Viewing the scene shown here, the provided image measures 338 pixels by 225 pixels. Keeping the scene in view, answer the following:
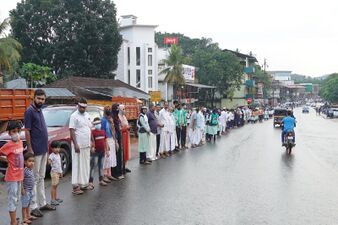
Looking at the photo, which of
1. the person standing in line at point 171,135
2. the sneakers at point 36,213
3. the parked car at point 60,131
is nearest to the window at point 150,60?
the person standing in line at point 171,135

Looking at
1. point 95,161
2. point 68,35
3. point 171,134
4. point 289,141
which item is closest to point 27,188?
point 95,161

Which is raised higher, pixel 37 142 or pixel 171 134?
pixel 37 142

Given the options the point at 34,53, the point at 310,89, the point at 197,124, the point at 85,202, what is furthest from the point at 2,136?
the point at 310,89

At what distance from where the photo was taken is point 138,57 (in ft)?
186

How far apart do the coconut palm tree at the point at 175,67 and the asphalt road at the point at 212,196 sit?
139 feet

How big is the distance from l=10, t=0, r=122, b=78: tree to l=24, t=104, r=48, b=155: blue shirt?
34004mm

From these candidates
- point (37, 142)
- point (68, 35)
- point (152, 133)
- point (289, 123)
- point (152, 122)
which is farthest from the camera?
point (68, 35)

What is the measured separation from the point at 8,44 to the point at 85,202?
25077 mm

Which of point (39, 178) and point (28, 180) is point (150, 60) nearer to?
point (39, 178)

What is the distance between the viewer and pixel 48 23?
4162 cm

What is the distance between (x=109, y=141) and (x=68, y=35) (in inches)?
1290

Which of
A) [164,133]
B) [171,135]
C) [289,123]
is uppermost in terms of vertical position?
[289,123]

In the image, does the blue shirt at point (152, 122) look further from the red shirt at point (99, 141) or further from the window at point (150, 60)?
the window at point (150, 60)

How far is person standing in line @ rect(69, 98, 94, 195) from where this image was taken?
355 inches
